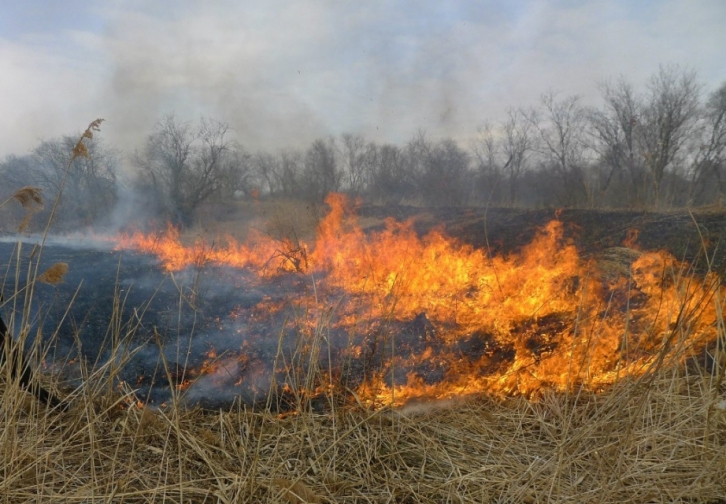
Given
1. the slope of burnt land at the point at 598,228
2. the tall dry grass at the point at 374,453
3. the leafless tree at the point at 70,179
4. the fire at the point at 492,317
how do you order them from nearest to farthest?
the tall dry grass at the point at 374,453 < the fire at the point at 492,317 < the slope of burnt land at the point at 598,228 < the leafless tree at the point at 70,179

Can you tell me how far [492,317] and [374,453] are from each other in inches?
95.3

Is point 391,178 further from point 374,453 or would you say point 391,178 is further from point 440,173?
point 374,453

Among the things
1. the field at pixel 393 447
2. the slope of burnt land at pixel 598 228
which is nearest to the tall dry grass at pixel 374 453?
the field at pixel 393 447

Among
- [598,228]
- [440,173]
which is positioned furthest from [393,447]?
[440,173]

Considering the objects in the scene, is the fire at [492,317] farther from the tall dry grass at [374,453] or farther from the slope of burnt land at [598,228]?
the slope of burnt land at [598,228]

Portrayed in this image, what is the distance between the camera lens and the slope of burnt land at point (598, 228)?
21.1 ft

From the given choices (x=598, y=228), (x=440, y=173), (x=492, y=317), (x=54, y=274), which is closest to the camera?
(x=54, y=274)

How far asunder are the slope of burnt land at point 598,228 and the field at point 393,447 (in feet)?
7.69

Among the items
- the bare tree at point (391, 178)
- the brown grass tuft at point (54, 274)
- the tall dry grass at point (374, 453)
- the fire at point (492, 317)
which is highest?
the bare tree at point (391, 178)

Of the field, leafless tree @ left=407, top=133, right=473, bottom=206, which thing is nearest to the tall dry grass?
the field

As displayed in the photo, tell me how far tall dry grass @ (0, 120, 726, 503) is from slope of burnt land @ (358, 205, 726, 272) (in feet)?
8.01

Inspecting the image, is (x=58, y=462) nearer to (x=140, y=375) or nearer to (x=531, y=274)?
(x=140, y=375)

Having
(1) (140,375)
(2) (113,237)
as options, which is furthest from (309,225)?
(2) (113,237)

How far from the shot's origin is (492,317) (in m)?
4.50
